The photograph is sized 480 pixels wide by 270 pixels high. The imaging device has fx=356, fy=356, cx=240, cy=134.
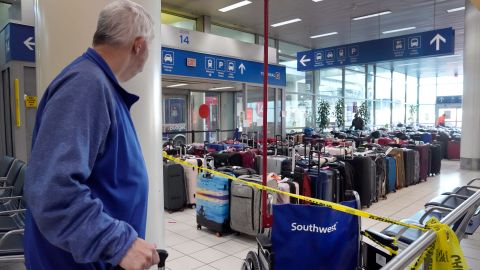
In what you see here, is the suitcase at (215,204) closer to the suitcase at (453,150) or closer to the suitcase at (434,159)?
the suitcase at (434,159)

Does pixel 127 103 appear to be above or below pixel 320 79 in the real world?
below

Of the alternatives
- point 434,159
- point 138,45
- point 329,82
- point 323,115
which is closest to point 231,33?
point 323,115

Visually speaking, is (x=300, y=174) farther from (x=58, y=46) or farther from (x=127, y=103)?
(x=127, y=103)

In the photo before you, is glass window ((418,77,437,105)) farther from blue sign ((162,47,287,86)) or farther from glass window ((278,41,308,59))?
blue sign ((162,47,287,86))

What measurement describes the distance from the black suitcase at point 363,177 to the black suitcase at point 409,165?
212 cm

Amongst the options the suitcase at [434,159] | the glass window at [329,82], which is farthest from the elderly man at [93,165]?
the glass window at [329,82]

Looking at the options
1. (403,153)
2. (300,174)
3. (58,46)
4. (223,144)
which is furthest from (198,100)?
(58,46)

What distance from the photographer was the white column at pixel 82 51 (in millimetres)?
1901

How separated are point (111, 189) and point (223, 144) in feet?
22.3

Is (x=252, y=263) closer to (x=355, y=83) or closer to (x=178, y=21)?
(x=178, y=21)

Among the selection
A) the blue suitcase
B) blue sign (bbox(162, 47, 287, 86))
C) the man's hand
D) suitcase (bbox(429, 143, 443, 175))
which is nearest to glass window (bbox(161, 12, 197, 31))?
blue sign (bbox(162, 47, 287, 86))

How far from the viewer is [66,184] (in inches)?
34.2

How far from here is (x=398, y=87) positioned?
23562 millimetres

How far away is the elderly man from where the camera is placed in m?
0.87
